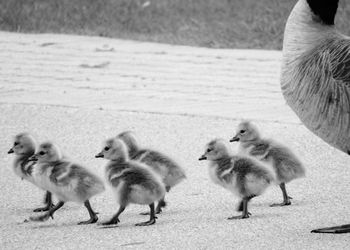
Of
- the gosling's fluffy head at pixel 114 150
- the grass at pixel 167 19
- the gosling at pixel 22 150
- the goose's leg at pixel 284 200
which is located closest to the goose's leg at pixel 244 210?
the goose's leg at pixel 284 200

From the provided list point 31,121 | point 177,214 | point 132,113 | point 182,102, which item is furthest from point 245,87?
point 177,214

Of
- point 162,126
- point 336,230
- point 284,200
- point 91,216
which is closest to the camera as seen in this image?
point 336,230

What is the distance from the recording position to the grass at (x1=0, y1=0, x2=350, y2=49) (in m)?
14.1

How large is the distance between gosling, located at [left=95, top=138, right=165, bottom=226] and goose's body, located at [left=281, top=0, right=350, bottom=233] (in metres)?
1.04

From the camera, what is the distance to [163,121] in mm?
9281

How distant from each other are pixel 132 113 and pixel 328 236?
4.09 meters

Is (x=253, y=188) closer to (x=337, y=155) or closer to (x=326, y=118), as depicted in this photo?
(x=326, y=118)

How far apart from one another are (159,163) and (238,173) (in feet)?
2.09

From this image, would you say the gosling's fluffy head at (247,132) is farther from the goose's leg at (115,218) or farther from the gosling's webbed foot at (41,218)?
the gosling's webbed foot at (41,218)

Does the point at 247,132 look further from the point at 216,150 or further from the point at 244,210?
the point at 244,210

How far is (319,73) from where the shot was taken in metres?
6.00

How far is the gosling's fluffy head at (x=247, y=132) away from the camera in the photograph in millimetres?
7051

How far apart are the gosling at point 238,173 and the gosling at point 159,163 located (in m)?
0.27

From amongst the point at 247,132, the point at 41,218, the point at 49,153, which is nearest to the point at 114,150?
the point at 49,153
